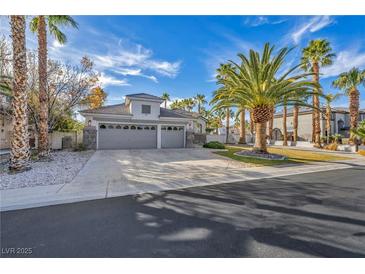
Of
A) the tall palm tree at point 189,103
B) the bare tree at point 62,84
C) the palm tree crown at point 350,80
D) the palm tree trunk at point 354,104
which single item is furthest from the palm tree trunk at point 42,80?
the tall palm tree at point 189,103

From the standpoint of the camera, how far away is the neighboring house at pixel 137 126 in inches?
Answer: 651

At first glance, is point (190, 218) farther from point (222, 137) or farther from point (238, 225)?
point (222, 137)

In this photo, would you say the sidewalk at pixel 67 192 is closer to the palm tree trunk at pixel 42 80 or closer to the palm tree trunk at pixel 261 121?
the palm tree trunk at pixel 42 80

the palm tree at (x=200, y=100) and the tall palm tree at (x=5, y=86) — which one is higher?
the palm tree at (x=200, y=100)

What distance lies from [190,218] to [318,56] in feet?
88.4

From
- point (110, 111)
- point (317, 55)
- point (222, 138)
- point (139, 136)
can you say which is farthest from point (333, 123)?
point (110, 111)

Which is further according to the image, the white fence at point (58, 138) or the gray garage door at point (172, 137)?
the gray garage door at point (172, 137)

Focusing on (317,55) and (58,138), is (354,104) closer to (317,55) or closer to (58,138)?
(317,55)

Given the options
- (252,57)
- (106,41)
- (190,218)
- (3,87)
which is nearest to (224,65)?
(252,57)

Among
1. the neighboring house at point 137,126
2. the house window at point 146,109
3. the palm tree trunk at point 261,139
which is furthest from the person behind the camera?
the house window at point 146,109

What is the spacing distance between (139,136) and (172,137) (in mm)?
3544

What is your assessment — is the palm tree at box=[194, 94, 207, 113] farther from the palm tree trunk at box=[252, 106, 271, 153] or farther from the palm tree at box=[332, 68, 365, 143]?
the palm tree trunk at box=[252, 106, 271, 153]

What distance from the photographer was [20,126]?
7922mm

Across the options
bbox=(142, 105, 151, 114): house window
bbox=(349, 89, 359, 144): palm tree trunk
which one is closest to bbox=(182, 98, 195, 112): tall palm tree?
bbox=(142, 105, 151, 114): house window
